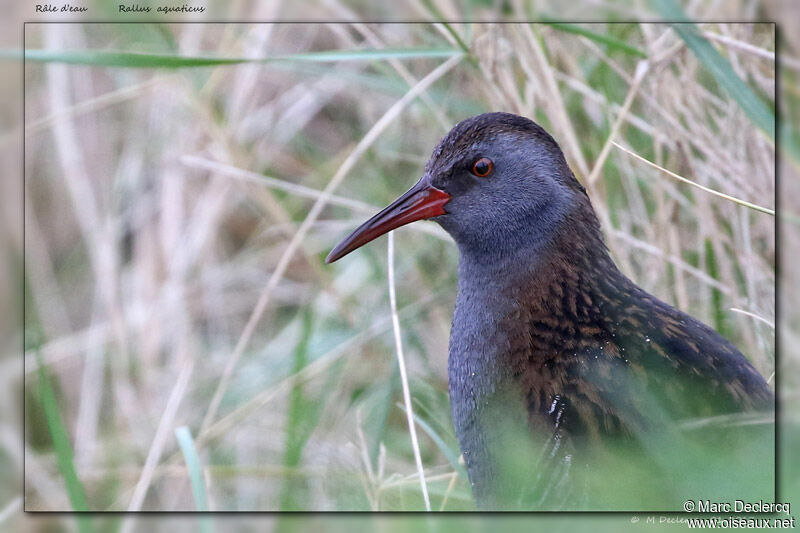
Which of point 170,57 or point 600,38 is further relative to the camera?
point 600,38

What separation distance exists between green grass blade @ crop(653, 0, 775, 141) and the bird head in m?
0.34

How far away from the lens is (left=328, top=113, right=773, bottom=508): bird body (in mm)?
1717

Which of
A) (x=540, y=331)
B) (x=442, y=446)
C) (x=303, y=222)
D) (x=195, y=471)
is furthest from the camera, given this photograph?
(x=303, y=222)

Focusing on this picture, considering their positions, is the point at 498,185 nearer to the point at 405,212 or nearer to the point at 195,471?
the point at 405,212

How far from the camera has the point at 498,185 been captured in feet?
6.16

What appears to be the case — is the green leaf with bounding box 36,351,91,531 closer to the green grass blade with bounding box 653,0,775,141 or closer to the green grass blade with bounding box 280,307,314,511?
the green grass blade with bounding box 280,307,314,511

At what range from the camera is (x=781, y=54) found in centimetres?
203

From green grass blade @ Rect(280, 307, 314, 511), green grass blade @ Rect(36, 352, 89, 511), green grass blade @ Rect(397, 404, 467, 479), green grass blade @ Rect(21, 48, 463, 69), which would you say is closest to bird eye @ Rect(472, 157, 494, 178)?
green grass blade @ Rect(21, 48, 463, 69)

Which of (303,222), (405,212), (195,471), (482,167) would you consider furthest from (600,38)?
(195,471)

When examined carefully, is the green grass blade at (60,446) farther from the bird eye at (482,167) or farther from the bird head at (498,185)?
the bird eye at (482,167)

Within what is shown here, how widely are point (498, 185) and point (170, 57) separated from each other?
0.69 meters

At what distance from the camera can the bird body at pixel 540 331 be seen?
67.6 inches

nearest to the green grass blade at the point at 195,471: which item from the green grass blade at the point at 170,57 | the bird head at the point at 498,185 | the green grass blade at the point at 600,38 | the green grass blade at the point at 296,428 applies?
the green grass blade at the point at 296,428

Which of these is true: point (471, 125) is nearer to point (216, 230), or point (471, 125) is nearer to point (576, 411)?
point (576, 411)
